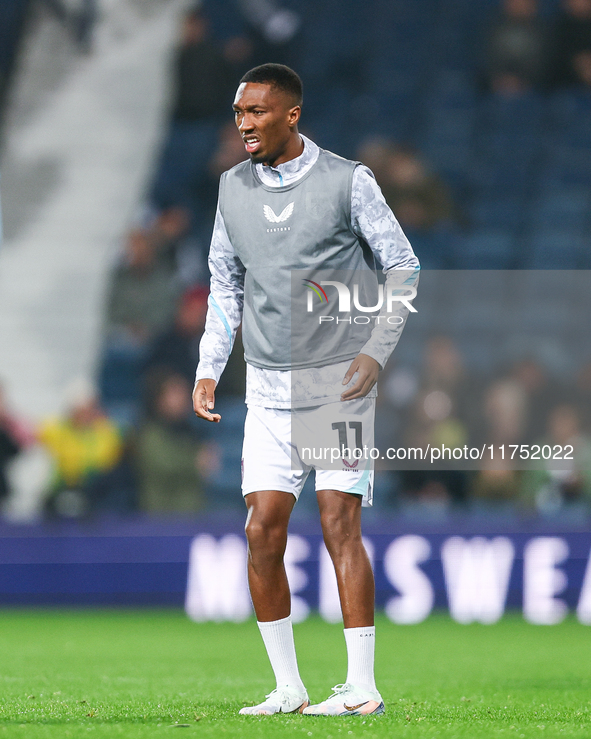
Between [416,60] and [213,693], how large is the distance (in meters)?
11.1

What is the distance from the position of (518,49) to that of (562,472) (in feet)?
18.7

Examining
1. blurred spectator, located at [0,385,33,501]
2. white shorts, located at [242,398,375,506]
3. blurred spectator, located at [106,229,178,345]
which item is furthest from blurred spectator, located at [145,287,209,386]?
white shorts, located at [242,398,375,506]

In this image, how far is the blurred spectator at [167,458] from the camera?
970 centimetres

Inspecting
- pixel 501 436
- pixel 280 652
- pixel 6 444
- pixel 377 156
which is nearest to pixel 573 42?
pixel 377 156

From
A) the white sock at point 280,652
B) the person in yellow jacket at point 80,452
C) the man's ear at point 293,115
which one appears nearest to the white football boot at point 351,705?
the white sock at point 280,652

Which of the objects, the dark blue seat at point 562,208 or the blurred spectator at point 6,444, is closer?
the blurred spectator at point 6,444

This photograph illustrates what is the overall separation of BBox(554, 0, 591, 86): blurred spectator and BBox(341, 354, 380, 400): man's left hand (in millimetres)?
10211

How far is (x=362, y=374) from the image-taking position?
4035 mm

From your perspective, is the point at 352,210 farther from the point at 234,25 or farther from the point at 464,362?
the point at 234,25

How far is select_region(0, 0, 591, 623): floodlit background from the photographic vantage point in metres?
9.09

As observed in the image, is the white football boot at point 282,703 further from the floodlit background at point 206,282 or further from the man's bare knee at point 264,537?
the floodlit background at point 206,282

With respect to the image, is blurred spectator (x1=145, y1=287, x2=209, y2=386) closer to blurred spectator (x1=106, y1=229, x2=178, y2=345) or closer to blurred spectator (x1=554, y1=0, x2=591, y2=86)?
blurred spectator (x1=106, y1=229, x2=178, y2=345)

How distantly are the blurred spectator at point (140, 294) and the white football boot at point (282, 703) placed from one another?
7.28m

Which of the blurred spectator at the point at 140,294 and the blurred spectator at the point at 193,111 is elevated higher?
the blurred spectator at the point at 193,111
